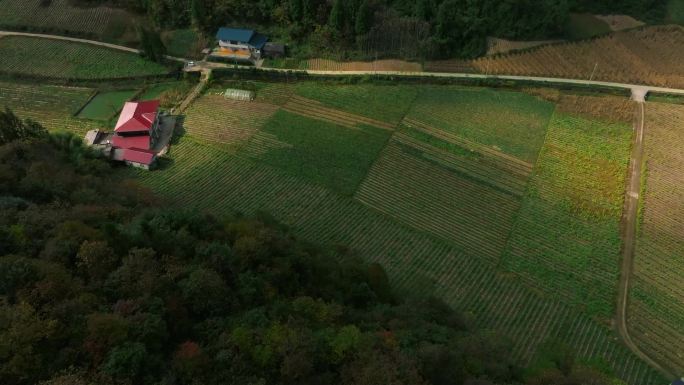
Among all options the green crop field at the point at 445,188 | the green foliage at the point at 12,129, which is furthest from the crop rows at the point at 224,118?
the green foliage at the point at 12,129

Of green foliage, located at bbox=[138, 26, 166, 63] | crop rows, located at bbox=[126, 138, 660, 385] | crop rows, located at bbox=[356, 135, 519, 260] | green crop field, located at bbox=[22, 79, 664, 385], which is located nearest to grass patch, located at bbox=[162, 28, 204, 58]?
green foliage, located at bbox=[138, 26, 166, 63]

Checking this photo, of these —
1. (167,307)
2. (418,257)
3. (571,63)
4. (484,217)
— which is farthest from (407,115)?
(167,307)

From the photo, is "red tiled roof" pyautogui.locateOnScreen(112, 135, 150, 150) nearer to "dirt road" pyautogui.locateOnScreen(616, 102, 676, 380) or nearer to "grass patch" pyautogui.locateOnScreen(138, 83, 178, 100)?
"grass patch" pyautogui.locateOnScreen(138, 83, 178, 100)

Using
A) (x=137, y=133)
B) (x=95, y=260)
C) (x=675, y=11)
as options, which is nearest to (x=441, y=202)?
(x=95, y=260)

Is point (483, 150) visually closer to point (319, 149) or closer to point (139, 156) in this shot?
point (319, 149)

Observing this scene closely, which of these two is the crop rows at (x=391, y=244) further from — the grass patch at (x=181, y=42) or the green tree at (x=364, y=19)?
the green tree at (x=364, y=19)

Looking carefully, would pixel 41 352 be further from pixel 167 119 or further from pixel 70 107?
pixel 70 107

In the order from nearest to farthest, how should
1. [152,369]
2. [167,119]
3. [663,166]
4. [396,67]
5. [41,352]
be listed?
[41,352] < [152,369] < [663,166] < [167,119] < [396,67]
